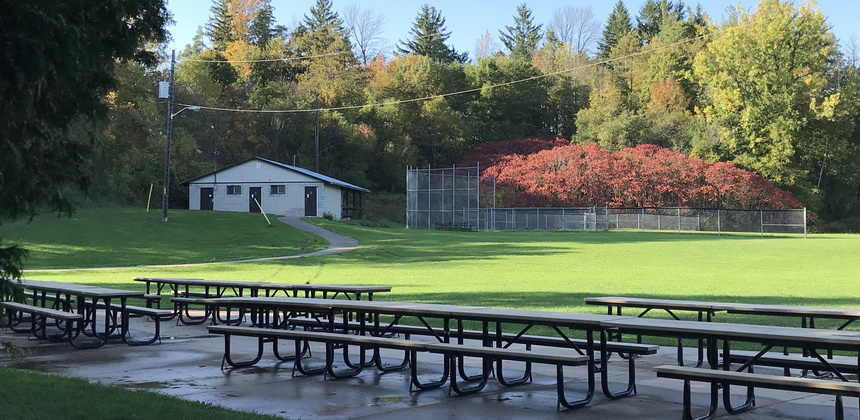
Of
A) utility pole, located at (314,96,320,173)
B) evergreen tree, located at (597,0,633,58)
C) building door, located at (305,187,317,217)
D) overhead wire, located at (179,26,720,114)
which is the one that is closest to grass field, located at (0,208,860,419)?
building door, located at (305,187,317,217)

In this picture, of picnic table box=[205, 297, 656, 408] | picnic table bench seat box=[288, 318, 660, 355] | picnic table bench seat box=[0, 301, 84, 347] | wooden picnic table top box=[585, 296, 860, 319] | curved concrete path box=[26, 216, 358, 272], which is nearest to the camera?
picnic table box=[205, 297, 656, 408]

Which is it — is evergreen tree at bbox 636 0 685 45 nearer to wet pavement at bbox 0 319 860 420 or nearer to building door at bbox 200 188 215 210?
building door at bbox 200 188 215 210

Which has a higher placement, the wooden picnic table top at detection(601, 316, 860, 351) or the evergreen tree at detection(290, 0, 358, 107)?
the evergreen tree at detection(290, 0, 358, 107)

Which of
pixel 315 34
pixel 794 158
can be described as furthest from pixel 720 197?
pixel 315 34

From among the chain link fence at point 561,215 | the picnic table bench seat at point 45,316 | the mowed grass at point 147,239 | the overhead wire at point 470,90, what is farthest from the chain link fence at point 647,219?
the picnic table bench seat at point 45,316

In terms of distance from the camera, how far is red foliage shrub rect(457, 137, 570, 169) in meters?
76.8

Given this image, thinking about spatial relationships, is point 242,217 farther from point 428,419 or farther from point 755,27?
point 755,27

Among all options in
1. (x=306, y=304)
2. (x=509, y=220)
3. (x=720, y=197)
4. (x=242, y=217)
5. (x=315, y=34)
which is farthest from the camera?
(x=315, y=34)

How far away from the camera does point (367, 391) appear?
8.37 metres

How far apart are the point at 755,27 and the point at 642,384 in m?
70.8

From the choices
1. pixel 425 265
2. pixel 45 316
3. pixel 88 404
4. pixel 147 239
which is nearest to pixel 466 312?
pixel 88 404

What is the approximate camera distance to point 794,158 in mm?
72312

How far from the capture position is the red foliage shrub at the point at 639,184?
64.3 metres

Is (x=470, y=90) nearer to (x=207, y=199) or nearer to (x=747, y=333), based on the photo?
(x=207, y=199)
